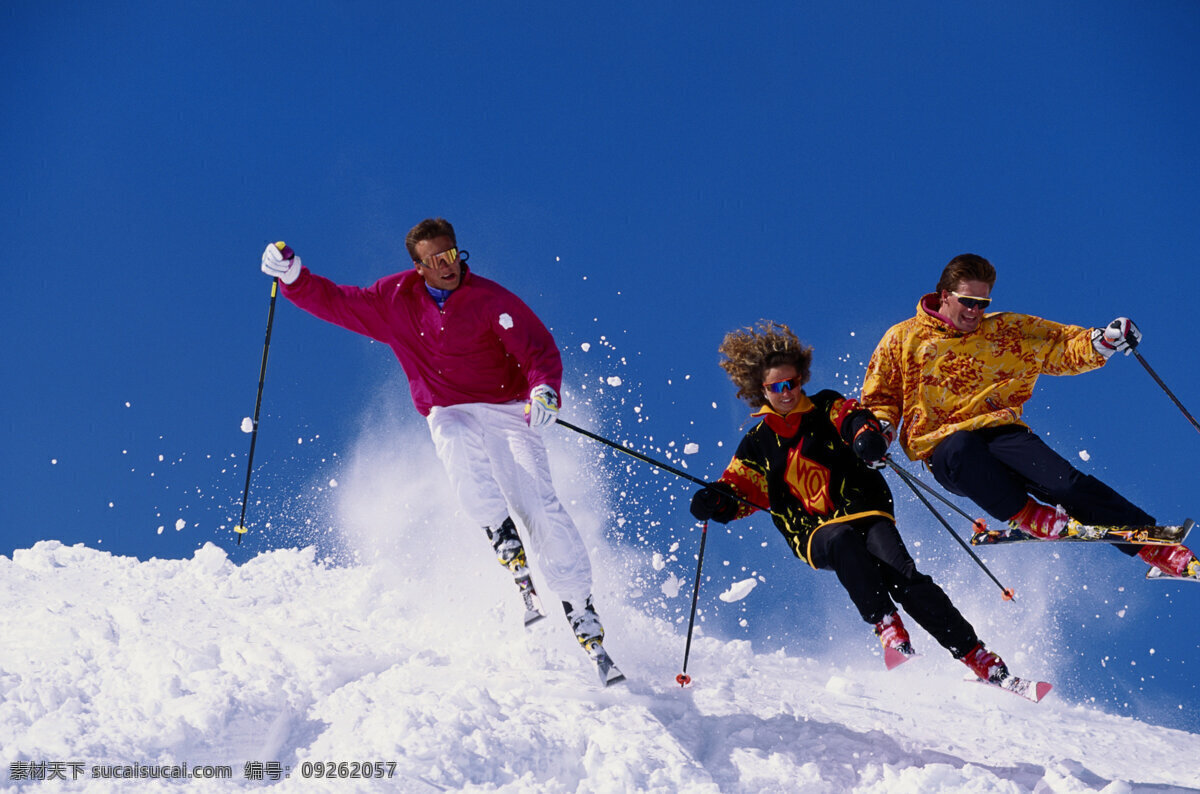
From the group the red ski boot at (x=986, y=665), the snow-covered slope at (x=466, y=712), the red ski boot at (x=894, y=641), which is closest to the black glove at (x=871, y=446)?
the red ski boot at (x=894, y=641)

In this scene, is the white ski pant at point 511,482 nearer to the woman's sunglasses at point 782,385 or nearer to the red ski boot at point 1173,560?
the woman's sunglasses at point 782,385

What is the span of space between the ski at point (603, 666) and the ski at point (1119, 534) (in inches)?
93.8

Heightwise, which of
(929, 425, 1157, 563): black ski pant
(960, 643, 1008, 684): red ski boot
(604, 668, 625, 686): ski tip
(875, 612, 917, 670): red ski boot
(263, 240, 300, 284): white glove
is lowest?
(960, 643, 1008, 684): red ski boot

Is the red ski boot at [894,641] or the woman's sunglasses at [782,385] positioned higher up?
the woman's sunglasses at [782,385]

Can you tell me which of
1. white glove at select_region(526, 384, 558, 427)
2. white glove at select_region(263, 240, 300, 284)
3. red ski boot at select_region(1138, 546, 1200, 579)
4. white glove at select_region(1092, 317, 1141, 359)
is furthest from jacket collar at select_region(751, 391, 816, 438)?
white glove at select_region(263, 240, 300, 284)

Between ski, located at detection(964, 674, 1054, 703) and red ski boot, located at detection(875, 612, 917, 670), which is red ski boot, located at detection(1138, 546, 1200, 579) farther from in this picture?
red ski boot, located at detection(875, 612, 917, 670)

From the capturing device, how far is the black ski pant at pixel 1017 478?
4.98 m

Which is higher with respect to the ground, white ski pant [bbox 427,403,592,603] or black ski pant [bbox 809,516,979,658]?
white ski pant [bbox 427,403,592,603]

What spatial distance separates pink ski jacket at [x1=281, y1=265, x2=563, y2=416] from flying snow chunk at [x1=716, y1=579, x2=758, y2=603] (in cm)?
214

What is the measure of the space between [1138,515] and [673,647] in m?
3.61

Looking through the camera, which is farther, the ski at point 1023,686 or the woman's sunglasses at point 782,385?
the woman's sunglasses at point 782,385

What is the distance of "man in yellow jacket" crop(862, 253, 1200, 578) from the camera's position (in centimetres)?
505

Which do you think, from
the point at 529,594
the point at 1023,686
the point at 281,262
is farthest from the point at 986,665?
the point at 281,262

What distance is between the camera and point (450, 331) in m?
5.80
